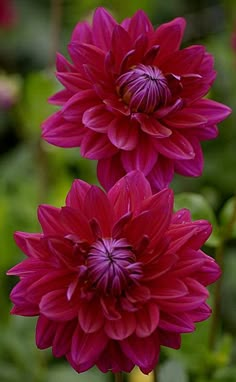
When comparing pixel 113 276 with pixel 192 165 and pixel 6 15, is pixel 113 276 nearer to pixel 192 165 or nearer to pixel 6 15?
pixel 192 165

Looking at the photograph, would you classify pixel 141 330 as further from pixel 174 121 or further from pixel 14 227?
pixel 14 227

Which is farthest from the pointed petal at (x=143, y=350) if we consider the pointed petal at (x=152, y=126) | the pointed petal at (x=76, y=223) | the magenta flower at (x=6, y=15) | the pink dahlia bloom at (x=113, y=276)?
the magenta flower at (x=6, y=15)

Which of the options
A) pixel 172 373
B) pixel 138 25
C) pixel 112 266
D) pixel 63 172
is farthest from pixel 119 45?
pixel 63 172

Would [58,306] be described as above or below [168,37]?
below

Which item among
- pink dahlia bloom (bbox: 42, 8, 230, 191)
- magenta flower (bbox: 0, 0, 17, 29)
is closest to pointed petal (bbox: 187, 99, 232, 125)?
pink dahlia bloom (bbox: 42, 8, 230, 191)

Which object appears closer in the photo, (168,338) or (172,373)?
(168,338)

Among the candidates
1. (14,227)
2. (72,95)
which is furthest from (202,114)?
(14,227)
